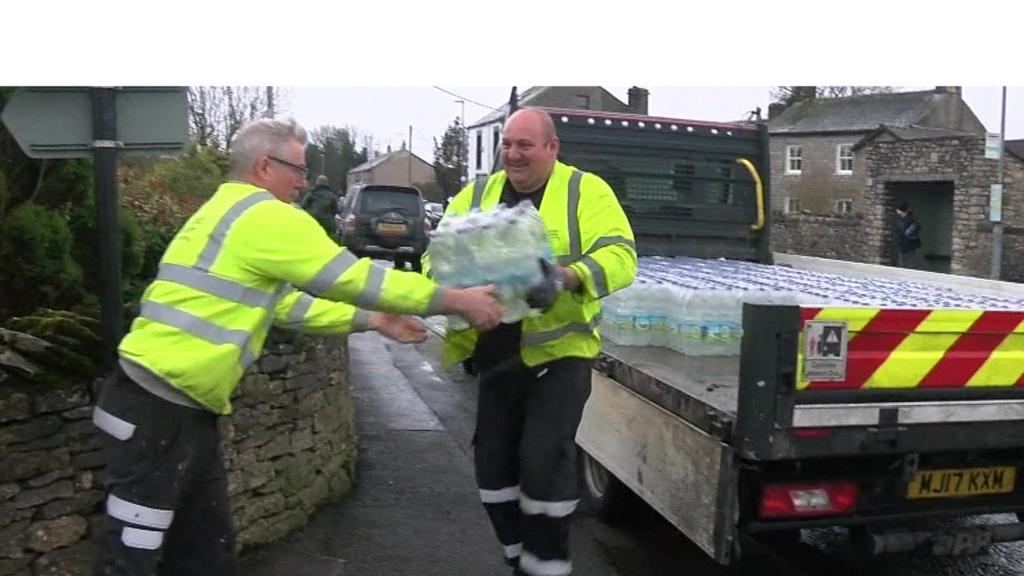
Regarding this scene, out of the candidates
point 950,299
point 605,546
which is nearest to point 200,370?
point 605,546

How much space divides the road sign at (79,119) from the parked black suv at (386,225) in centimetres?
1636

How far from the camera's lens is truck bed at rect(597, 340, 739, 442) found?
3.66m

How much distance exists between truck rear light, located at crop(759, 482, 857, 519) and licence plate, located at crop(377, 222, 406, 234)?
17471mm

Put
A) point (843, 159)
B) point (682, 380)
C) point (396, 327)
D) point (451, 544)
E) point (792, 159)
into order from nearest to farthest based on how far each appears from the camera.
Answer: point (396, 327)
point (682, 380)
point (451, 544)
point (843, 159)
point (792, 159)

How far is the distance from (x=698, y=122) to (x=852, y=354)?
4723 millimetres

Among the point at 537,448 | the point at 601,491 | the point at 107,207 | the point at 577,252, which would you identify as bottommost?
the point at 601,491

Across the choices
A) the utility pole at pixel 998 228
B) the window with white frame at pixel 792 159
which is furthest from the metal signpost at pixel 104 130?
the window with white frame at pixel 792 159

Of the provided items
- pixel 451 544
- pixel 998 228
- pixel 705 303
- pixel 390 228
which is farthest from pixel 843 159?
pixel 451 544

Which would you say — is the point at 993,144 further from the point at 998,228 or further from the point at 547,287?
the point at 547,287

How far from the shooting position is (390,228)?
20.8 meters

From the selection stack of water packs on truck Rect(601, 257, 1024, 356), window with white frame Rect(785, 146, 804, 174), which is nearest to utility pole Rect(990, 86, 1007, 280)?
stack of water packs on truck Rect(601, 257, 1024, 356)

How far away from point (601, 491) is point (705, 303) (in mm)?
1268

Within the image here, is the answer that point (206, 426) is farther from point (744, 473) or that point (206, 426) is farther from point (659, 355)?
point (659, 355)

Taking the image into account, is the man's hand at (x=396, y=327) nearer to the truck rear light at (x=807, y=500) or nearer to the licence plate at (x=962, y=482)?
the truck rear light at (x=807, y=500)
